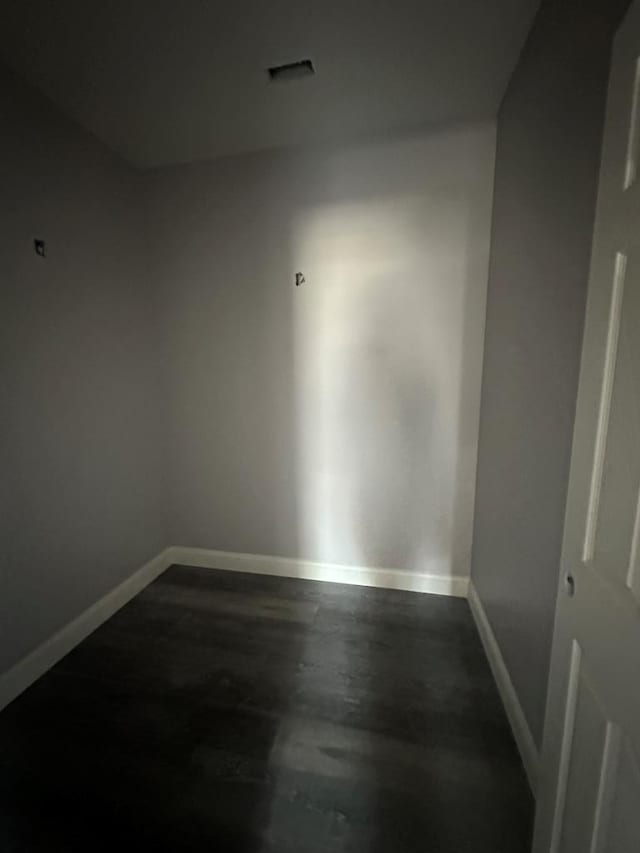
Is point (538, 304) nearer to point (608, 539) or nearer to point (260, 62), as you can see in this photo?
point (608, 539)

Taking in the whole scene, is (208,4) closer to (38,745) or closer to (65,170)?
(65,170)

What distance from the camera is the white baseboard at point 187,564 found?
Answer: 1691 mm

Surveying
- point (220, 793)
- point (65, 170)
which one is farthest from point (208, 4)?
point (220, 793)

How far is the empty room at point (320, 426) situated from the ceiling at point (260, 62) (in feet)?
0.05

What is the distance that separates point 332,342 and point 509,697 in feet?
6.16

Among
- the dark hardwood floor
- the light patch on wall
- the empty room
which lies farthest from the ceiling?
the dark hardwood floor

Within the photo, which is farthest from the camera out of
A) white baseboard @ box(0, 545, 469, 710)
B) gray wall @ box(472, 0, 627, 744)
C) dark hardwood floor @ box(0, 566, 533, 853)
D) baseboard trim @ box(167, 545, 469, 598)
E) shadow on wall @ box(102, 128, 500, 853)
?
baseboard trim @ box(167, 545, 469, 598)

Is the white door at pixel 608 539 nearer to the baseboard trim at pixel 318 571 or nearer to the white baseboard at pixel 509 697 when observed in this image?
the white baseboard at pixel 509 697

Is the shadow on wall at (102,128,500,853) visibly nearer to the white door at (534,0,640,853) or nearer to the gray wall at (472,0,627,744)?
the gray wall at (472,0,627,744)

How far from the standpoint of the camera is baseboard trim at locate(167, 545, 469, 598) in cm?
231

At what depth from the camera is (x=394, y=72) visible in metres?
1.59

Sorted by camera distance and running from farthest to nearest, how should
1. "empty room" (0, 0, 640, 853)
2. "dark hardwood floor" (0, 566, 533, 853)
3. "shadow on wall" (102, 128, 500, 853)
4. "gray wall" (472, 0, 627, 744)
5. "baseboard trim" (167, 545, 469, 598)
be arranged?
"baseboard trim" (167, 545, 469, 598)
"shadow on wall" (102, 128, 500, 853)
"dark hardwood floor" (0, 566, 533, 853)
"gray wall" (472, 0, 627, 744)
"empty room" (0, 0, 640, 853)

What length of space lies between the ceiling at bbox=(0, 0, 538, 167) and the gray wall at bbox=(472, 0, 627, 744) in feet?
0.82

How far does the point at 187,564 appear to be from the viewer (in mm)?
2684
